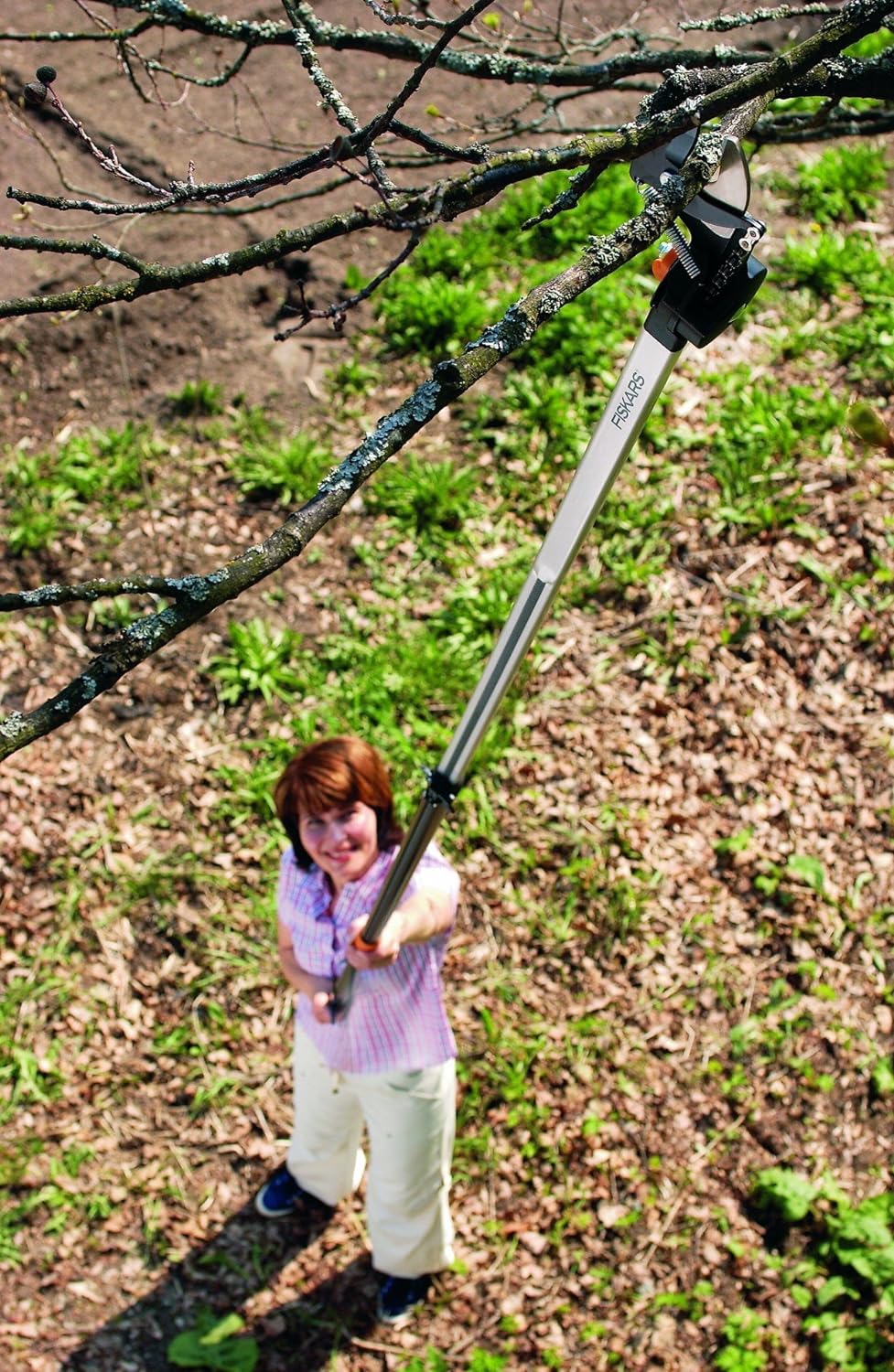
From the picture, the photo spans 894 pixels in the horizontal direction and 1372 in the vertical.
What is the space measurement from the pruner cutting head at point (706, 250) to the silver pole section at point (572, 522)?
0.07 meters

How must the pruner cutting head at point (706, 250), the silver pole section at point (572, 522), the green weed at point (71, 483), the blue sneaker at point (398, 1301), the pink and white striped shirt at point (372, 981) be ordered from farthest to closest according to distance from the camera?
the green weed at point (71, 483) → the blue sneaker at point (398, 1301) → the pink and white striped shirt at point (372, 981) → the silver pole section at point (572, 522) → the pruner cutting head at point (706, 250)

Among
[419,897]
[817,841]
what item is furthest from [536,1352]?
[817,841]

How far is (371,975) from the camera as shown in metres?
3.18

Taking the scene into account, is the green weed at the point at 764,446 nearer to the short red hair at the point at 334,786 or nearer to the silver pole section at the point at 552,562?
the short red hair at the point at 334,786

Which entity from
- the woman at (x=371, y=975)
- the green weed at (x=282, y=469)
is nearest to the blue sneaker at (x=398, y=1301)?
the woman at (x=371, y=975)

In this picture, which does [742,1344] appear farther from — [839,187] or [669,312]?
[839,187]

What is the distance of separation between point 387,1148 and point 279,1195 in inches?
32.3

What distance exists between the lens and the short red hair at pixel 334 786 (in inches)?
120

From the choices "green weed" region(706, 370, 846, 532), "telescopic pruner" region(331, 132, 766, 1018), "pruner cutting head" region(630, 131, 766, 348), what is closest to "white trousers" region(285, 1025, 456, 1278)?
"telescopic pruner" region(331, 132, 766, 1018)

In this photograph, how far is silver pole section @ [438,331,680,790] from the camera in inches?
71.0

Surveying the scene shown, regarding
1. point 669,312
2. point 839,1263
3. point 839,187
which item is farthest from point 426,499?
point 669,312

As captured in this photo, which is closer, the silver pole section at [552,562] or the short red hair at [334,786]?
the silver pole section at [552,562]

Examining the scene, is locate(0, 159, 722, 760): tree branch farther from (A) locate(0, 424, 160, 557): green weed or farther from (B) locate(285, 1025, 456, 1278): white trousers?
(A) locate(0, 424, 160, 557): green weed

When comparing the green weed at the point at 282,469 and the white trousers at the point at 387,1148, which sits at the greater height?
the green weed at the point at 282,469
